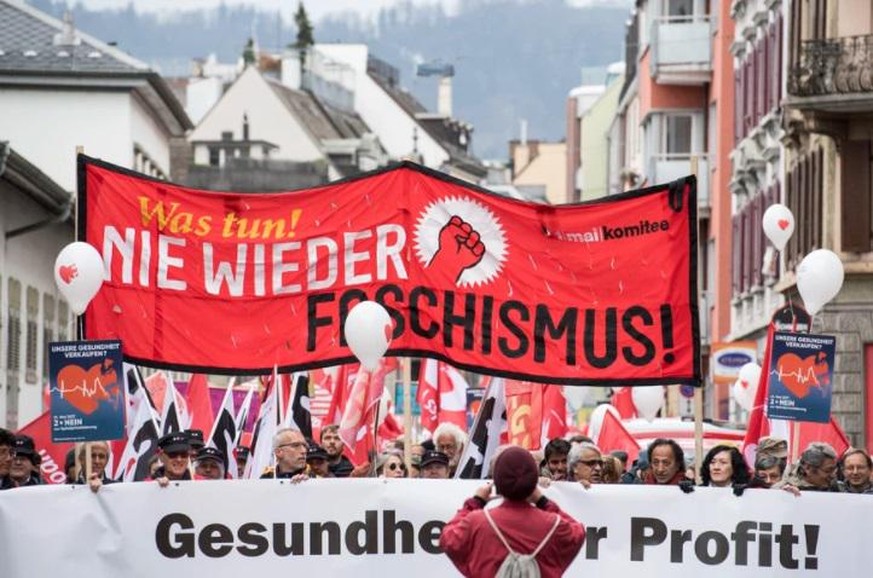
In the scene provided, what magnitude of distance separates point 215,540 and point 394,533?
0.96 meters

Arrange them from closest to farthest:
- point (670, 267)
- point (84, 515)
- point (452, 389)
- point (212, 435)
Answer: point (84, 515) < point (670, 267) < point (212, 435) < point (452, 389)

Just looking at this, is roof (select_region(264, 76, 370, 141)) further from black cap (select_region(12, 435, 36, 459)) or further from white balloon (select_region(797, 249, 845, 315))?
black cap (select_region(12, 435, 36, 459))

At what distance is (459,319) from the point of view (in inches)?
620

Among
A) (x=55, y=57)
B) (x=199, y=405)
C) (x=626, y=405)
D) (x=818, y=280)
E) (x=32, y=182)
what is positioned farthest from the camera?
(x=55, y=57)

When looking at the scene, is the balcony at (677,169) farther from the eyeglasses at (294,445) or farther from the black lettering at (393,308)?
the eyeglasses at (294,445)

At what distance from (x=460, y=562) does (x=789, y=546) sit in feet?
11.4

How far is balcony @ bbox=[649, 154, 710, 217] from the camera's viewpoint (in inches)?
2255

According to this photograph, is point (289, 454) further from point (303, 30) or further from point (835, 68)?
point (303, 30)

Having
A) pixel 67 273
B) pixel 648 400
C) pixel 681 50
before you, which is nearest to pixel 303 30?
pixel 681 50

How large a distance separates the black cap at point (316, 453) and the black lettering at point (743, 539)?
9.26 ft

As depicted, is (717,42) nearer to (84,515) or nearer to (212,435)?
(212,435)

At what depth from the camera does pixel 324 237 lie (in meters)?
15.9

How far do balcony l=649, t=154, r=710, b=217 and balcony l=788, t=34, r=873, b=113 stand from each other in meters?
19.8

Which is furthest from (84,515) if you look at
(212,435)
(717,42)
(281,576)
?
(717,42)
